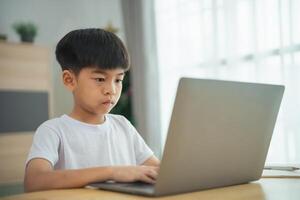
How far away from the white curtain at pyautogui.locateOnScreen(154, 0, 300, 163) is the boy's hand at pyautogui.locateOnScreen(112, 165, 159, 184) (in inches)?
74.9

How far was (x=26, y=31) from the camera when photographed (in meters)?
3.58

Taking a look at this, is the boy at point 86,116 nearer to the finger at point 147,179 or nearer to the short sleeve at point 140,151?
the short sleeve at point 140,151

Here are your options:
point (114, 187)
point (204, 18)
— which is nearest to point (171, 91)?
point (204, 18)

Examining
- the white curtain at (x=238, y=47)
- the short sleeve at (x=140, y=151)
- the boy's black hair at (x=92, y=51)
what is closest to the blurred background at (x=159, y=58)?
the white curtain at (x=238, y=47)

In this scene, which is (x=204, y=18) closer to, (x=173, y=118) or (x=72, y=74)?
(x=72, y=74)

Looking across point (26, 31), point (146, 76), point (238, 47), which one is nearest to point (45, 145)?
point (238, 47)

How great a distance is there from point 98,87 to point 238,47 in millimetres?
1940

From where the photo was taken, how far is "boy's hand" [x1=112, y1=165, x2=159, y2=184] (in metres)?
0.88

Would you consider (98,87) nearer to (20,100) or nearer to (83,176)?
(83,176)

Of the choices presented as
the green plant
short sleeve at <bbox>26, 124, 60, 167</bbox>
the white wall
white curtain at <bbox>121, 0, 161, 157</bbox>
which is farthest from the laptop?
the white wall

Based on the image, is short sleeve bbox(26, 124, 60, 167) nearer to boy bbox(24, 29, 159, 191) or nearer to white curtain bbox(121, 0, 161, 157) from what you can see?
A: boy bbox(24, 29, 159, 191)

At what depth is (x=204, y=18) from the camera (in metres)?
3.12

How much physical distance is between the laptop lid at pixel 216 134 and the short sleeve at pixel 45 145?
0.43 m

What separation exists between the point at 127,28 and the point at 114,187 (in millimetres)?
2991
